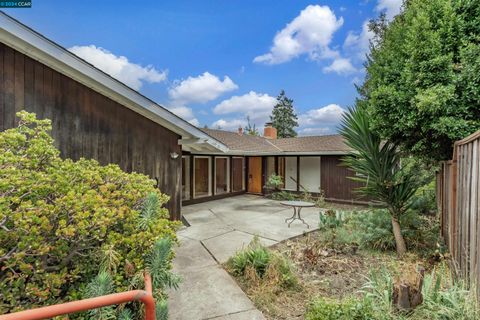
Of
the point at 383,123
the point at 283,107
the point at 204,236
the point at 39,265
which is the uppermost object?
the point at 283,107

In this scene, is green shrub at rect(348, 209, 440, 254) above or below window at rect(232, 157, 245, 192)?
below

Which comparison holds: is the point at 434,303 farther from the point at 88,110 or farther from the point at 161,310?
the point at 88,110

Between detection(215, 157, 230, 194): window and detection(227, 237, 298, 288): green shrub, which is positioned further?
detection(215, 157, 230, 194): window

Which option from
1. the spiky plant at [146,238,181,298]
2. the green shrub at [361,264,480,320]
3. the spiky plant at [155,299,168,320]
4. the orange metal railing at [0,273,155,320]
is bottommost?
the green shrub at [361,264,480,320]

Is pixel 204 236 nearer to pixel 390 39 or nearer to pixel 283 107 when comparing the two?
pixel 390 39

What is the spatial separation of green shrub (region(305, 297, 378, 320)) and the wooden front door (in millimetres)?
11861

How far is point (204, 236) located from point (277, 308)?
11.6 feet

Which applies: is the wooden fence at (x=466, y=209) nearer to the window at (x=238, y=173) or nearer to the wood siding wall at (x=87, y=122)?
the wood siding wall at (x=87, y=122)

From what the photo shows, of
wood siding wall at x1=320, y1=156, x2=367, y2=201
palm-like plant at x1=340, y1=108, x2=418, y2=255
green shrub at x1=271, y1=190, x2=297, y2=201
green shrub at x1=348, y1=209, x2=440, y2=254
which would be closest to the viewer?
palm-like plant at x1=340, y1=108, x2=418, y2=255

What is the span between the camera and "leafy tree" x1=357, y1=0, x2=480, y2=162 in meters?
3.97

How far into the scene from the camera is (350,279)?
4.15 m

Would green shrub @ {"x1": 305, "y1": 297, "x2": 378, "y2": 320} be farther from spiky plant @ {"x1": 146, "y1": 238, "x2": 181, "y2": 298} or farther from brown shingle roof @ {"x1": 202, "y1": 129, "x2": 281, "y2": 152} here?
brown shingle roof @ {"x1": 202, "y1": 129, "x2": 281, "y2": 152}

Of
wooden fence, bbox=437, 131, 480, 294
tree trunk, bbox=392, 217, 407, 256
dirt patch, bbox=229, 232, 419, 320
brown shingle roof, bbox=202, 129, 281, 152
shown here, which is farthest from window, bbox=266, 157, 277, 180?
wooden fence, bbox=437, 131, 480, 294

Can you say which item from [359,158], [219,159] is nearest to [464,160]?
[359,158]
